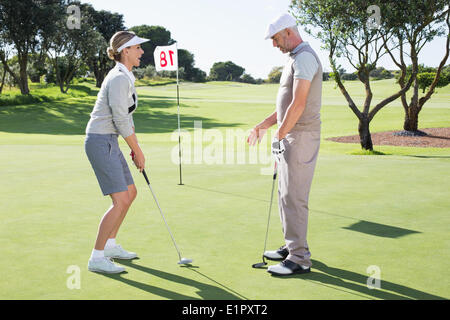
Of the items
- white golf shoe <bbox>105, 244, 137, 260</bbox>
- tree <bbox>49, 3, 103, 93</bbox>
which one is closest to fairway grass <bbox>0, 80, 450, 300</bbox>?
white golf shoe <bbox>105, 244, 137, 260</bbox>

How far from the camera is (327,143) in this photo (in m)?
21.6

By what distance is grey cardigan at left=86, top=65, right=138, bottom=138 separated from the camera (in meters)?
4.56

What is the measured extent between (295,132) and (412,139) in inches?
736

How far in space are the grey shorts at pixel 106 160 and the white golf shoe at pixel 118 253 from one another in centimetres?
72

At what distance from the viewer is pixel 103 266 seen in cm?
468

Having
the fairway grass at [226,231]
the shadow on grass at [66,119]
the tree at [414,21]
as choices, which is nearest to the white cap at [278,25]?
the fairway grass at [226,231]

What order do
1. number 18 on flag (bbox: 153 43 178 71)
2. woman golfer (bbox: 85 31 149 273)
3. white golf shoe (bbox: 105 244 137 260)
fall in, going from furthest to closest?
number 18 on flag (bbox: 153 43 178 71) < white golf shoe (bbox: 105 244 137 260) < woman golfer (bbox: 85 31 149 273)

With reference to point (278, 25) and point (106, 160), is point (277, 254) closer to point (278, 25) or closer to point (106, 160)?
point (106, 160)

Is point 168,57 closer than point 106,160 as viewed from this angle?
No

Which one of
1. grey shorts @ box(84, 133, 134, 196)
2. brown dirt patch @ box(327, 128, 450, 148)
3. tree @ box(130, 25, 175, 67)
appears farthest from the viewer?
tree @ box(130, 25, 175, 67)

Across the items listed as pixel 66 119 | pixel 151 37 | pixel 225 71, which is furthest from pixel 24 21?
pixel 225 71

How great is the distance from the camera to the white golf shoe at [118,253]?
5.14 metres

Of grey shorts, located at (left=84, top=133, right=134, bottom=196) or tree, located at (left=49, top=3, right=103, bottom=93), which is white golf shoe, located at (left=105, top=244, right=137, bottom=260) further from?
tree, located at (left=49, top=3, right=103, bottom=93)

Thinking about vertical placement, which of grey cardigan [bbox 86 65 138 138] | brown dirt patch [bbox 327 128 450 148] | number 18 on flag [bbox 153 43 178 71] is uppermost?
number 18 on flag [bbox 153 43 178 71]
